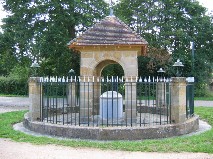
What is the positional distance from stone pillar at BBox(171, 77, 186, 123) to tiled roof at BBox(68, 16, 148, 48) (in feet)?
6.84

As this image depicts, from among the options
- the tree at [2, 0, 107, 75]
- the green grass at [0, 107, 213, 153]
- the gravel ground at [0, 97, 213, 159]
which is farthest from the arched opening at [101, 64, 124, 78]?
the gravel ground at [0, 97, 213, 159]

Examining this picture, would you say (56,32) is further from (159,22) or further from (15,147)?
(15,147)

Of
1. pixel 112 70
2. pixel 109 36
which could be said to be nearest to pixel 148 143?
pixel 109 36

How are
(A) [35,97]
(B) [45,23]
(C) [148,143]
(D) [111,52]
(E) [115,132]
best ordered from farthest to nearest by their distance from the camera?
(B) [45,23] < (D) [111,52] < (A) [35,97] < (E) [115,132] < (C) [148,143]

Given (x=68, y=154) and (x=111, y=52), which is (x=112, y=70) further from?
(x=68, y=154)

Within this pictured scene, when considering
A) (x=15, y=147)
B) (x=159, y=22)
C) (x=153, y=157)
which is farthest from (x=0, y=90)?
(x=153, y=157)

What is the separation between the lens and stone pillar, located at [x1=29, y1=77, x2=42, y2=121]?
1176 centimetres

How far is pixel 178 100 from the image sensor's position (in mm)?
10867

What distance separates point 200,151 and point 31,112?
646cm

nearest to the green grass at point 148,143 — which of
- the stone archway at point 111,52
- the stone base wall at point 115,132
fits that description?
the stone base wall at point 115,132

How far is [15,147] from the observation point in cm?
855

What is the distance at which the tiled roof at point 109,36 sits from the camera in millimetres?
11945

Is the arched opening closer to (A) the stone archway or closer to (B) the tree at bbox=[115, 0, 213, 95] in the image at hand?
(B) the tree at bbox=[115, 0, 213, 95]

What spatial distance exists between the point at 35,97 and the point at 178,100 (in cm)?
530
